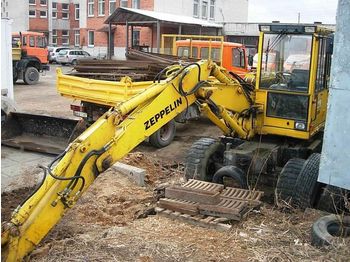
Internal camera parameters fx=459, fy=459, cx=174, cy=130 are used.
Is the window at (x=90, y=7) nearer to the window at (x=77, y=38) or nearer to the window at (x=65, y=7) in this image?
the window at (x=77, y=38)

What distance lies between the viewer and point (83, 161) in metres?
4.20

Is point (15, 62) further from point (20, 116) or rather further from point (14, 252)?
point (14, 252)

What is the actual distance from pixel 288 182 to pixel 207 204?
1.23 metres

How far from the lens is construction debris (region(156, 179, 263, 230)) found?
5160mm

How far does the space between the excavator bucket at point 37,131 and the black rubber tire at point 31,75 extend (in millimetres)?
13562

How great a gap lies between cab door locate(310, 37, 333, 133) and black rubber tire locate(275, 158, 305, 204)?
1.02 m

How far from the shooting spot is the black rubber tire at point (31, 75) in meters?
22.4

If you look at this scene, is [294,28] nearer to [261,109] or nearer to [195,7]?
[261,109]

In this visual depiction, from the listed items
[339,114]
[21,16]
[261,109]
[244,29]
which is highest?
[21,16]

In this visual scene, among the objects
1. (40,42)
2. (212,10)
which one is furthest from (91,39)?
(40,42)

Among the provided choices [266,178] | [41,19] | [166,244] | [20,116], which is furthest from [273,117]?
[41,19]

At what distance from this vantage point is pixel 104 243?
177 inches

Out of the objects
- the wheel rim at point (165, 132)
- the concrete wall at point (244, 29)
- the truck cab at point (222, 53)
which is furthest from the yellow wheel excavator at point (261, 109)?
the concrete wall at point (244, 29)

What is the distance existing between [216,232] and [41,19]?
54.1 m
